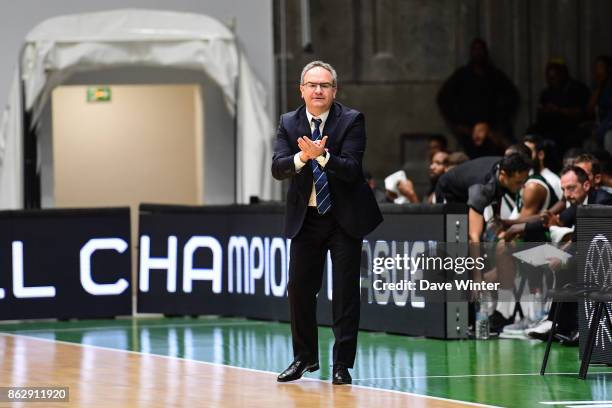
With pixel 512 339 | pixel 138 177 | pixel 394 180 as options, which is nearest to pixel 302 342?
pixel 512 339

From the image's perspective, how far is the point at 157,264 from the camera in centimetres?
1531

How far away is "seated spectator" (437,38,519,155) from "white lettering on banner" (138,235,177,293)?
4.53 metres

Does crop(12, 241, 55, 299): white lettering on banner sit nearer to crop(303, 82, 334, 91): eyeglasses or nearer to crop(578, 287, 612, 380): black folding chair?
crop(303, 82, 334, 91): eyeglasses

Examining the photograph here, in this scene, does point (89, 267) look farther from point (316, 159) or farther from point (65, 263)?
point (316, 159)

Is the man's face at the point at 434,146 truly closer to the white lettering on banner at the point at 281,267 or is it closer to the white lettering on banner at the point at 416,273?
the white lettering on banner at the point at 281,267

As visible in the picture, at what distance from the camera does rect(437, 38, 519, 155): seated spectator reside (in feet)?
59.9

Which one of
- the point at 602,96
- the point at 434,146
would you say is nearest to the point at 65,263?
the point at 434,146

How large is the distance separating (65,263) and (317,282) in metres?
5.41

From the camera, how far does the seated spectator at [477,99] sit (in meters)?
18.3

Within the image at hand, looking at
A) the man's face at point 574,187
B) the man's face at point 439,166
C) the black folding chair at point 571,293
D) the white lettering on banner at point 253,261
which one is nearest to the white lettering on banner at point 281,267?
the white lettering on banner at point 253,261

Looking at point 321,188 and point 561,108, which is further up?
point 561,108

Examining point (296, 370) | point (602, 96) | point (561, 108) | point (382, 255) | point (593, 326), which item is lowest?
point (296, 370)

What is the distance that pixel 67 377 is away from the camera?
409 inches

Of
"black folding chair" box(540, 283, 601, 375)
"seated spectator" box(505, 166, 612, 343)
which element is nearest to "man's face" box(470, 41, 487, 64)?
"seated spectator" box(505, 166, 612, 343)
